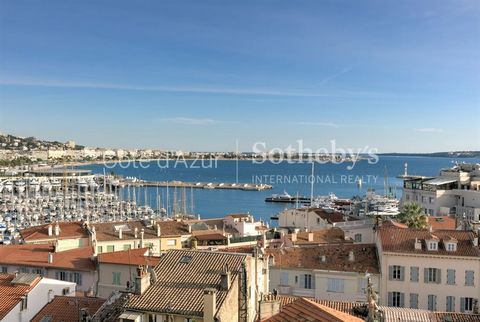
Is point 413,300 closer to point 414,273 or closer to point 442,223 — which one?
point 414,273

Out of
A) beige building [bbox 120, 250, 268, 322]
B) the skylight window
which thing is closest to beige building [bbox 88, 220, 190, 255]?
the skylight window

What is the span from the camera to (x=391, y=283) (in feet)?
93.4

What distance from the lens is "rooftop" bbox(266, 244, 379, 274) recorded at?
29109 mm

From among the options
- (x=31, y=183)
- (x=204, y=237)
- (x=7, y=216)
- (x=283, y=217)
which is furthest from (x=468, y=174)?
(x=31, y=183)

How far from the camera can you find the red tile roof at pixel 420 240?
28.0 meters

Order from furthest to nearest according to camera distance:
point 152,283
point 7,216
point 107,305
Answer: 1. point 7,216
2. point 107,305
3. point 152,283

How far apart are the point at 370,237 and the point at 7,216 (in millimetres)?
74699

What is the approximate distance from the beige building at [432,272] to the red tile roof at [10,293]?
18.5m

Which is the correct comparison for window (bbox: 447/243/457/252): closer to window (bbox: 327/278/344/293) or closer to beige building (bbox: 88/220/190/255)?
window (bbox: 327/278/344/293)

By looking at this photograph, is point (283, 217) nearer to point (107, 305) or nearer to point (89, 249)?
point (89, 249)

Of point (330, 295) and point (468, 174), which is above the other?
point (468, 174)

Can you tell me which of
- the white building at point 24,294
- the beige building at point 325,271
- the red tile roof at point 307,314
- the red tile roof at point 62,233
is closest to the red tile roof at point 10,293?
the white building at point 24,294

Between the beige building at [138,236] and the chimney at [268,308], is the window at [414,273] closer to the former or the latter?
the chimney at [268,308]

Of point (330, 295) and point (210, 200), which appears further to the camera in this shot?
point (210, 200)
